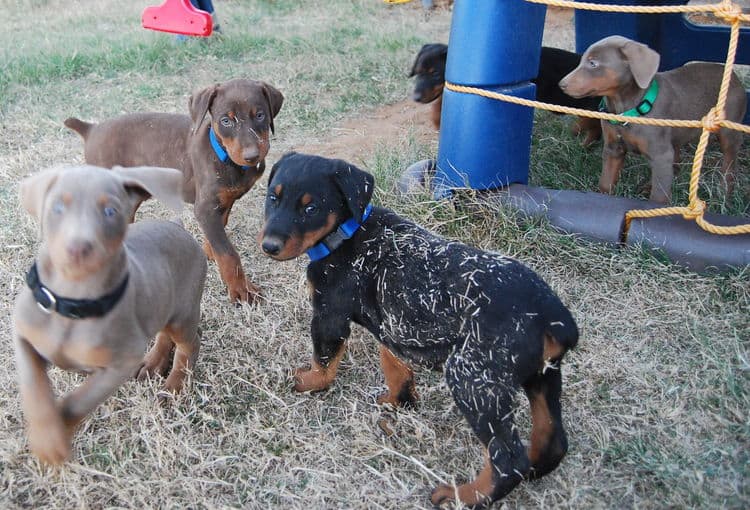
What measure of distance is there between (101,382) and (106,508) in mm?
503

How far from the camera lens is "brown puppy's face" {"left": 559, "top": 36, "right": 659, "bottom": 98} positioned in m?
4.52

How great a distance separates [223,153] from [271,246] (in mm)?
1425

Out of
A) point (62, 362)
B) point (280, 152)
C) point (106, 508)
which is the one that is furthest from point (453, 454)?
point (280, 152)

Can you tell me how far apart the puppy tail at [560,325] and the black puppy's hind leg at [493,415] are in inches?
8.5

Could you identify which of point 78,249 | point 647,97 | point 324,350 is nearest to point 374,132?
point 647,97

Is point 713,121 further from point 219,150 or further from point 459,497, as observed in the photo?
point 219,150

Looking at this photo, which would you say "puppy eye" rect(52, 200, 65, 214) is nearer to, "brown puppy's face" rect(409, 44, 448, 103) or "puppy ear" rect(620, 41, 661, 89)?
"puppy ear" rect(620, 41, 661, 89)

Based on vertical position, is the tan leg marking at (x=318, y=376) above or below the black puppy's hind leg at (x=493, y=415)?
below

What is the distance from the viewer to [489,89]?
4.39 m

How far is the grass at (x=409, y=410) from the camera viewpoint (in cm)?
271

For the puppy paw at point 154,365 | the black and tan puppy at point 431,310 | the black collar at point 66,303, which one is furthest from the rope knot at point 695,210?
the black collar at point 66,303

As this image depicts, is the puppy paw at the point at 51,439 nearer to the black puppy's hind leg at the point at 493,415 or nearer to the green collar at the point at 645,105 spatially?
the black puppy's hind leg at the point at 493,415

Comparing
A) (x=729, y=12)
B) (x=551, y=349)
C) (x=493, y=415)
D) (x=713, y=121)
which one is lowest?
(x=493, y=415)

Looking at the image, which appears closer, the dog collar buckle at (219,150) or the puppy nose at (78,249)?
the puppy nose at (78,249)
